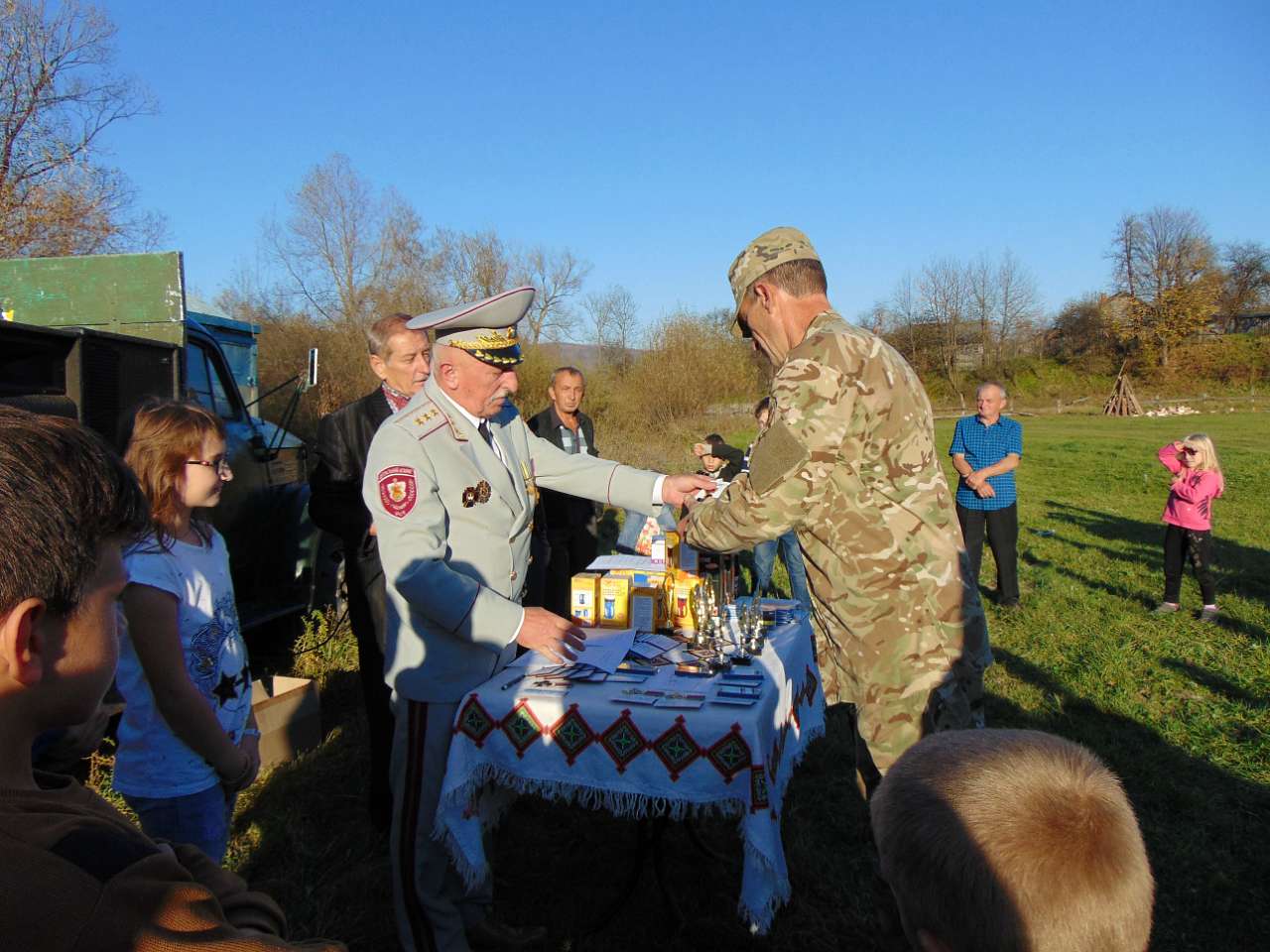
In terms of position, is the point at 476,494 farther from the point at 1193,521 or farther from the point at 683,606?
the point at 1193,521

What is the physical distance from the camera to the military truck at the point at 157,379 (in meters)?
3.61

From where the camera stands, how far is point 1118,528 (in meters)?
10.7

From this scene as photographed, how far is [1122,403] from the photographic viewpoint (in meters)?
38.7

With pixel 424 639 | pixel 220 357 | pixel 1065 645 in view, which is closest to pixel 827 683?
pixel 424 639

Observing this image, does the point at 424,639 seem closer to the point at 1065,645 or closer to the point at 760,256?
the point at 760,256

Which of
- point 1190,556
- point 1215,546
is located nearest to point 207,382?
point 1190,556

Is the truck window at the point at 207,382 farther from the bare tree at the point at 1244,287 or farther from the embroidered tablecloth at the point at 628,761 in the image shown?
the bare tree at the point at 1244,287

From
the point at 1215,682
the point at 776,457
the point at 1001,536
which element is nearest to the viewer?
the point at 776,457

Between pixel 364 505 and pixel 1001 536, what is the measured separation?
5.51m

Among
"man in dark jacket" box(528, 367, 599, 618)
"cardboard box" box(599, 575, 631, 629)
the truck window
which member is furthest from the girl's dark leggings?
the truck window

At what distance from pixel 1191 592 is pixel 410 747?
296 inches

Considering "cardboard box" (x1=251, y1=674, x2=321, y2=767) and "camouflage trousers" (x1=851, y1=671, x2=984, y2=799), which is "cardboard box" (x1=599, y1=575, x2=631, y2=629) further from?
"cardboard box" (x1=251, y1=674, x2=321, y2=767)

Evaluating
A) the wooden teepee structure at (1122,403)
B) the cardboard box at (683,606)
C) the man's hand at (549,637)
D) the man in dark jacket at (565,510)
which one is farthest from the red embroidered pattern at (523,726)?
the wooden teepee structure at (1122,403)

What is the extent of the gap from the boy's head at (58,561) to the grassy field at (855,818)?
242 centimetres
